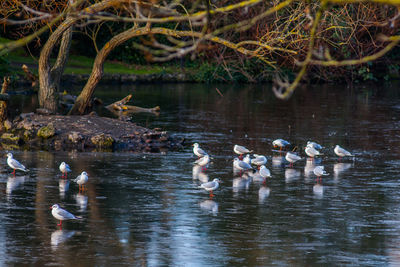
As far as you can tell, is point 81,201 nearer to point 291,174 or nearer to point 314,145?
point 291,174

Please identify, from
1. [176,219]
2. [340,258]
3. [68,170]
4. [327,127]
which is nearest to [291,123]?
[327,127]

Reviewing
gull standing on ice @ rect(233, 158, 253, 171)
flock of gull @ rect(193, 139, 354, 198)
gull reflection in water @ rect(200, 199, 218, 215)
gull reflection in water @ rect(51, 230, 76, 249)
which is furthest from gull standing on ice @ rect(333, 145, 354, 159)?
gull reflection in water @ rect(51, 230, 76, 249)

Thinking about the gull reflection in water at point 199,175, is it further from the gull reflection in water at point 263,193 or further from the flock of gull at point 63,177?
the flock of gull at point 63,177

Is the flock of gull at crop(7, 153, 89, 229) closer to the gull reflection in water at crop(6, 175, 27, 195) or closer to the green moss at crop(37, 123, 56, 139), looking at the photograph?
the gull reflection in water at crop(6, 175, 27, 195)

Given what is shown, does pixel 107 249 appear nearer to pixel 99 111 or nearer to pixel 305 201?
pixel 305 201

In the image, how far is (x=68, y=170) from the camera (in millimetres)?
18266

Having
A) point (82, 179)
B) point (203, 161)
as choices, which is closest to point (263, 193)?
point (203, 161)

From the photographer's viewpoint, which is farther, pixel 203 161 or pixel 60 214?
pixel 203 161

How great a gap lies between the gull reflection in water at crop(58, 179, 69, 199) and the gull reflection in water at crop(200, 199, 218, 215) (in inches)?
128

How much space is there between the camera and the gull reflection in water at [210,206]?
15.3 m

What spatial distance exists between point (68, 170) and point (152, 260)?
704cm

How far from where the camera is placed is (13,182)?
701 inches

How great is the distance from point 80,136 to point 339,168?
8.45m

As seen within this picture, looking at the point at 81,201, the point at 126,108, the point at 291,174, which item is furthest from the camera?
the point at 126,108
